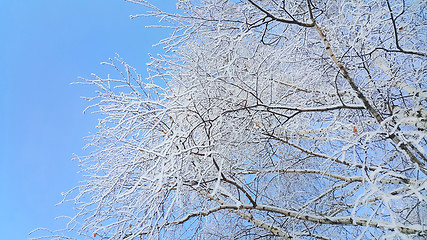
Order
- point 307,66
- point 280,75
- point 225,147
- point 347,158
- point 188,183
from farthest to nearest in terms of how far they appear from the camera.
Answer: point 280,75, point 347,158, point 307,66, point 225,147, point 188,183

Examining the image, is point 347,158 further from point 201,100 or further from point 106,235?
point 106,235

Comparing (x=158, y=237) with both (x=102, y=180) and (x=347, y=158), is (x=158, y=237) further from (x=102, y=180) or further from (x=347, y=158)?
(x=347, y=158)

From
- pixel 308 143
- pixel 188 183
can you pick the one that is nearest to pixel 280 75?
pixel 308 143

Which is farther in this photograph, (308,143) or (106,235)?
(308,143)

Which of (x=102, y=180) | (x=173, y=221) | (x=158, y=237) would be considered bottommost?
(x=158, y=237)

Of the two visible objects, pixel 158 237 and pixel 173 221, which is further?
pixel 173 221

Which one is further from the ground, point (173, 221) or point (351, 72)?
point (351, 72)

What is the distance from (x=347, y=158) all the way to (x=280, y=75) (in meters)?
1.37

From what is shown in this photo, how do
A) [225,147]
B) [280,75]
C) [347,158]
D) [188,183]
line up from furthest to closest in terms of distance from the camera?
1. [280,75]
2. [347,158]
3. [225,147]
4. [188,183]

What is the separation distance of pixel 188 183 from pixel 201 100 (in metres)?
0.69

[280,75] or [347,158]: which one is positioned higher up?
[280,75]

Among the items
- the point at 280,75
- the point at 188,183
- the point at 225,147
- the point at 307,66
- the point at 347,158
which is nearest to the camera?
the point at 188,183

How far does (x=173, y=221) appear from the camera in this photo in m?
3.32

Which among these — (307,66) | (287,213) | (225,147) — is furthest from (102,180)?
(307,66)
